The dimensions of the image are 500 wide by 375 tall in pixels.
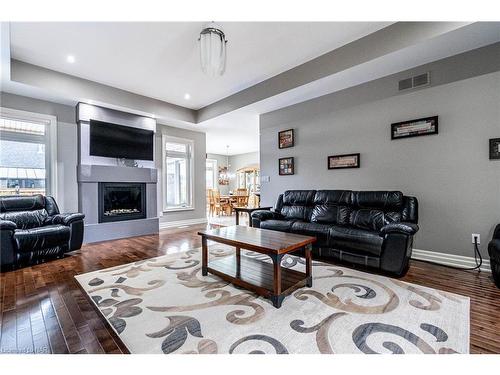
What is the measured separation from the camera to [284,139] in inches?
197

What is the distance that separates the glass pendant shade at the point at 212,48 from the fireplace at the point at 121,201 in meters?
3.50

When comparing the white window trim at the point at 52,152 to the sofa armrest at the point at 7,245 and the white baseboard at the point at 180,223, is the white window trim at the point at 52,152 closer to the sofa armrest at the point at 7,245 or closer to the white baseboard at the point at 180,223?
the sofa armrest at the point at 7,245

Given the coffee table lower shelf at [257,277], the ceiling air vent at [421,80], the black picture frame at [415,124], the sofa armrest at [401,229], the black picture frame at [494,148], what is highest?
the ceiling air vent at [421,80]

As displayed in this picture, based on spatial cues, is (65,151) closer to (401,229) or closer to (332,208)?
(332,208)

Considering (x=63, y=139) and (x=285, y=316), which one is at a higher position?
(x=63, y=139)

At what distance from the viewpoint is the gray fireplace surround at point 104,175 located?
452 cm

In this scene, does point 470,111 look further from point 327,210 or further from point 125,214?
point 125,214

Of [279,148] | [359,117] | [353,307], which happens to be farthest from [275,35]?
[353,307]

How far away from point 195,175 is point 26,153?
3.53 meters

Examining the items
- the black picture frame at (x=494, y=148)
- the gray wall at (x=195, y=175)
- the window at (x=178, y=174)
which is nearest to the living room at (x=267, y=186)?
the black picture frame at (x=494, y=148)

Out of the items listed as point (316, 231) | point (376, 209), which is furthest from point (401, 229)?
point (316, 231)

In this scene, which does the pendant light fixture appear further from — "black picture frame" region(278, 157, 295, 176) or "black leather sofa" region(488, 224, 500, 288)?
"black leather sofa" region(488, 224, 500, 288)

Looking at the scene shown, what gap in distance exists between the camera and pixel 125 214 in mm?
5062
